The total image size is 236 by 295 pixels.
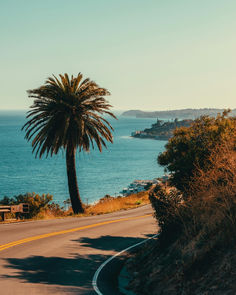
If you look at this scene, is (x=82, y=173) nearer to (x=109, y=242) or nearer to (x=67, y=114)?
(x=67, y=114)

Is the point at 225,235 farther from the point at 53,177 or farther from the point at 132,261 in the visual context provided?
the point at 53,177

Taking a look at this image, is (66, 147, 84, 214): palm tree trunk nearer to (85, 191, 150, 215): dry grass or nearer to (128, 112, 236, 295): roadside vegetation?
(85, 191, 150, 215): dry grass

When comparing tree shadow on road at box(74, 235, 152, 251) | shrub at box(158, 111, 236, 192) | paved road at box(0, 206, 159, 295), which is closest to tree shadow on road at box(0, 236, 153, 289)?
paved road at box(0, 206, 159, 295)

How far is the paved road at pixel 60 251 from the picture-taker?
11875 mm

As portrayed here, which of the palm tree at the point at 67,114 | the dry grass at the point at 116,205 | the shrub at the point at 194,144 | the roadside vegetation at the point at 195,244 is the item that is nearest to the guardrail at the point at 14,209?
→ the palm tree at the point at 67,114

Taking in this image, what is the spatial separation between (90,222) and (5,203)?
9.39 m

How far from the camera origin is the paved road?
11875 millimetres

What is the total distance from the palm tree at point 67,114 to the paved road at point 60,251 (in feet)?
21.8

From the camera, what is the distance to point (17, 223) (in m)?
21.9

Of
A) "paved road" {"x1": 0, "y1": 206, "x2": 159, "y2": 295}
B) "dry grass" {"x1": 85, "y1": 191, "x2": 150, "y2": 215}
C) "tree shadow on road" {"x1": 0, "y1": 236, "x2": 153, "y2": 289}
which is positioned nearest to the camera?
"paved road" {"x1": 0, "y1": 206, "x2": 159, "y2": 295}

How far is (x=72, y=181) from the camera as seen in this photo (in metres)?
29.8

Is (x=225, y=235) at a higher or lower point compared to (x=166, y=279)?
higher

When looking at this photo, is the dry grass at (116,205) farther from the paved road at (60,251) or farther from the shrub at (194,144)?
the shrub at (194,144)

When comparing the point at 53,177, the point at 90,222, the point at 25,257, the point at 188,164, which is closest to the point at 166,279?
the point at 25,257
